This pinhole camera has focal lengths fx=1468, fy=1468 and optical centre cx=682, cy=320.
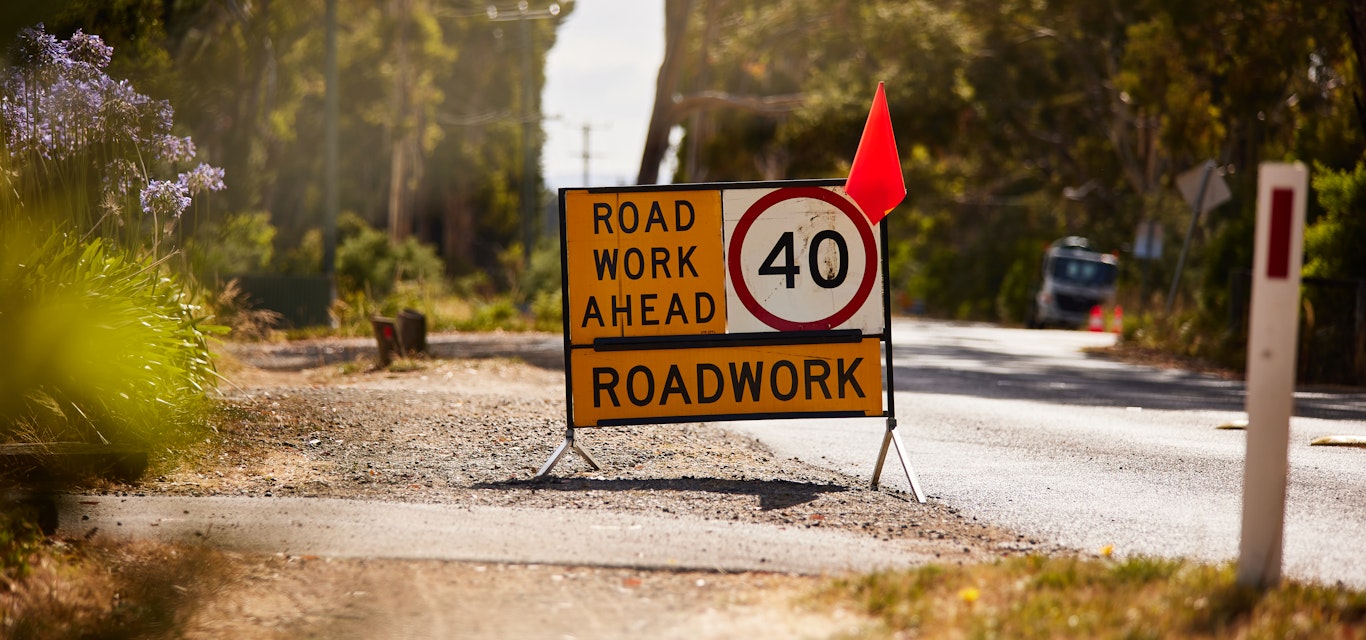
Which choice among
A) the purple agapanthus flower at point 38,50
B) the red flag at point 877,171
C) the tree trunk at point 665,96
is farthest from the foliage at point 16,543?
the tree trunk at point 665,96

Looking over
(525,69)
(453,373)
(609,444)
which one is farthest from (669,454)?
(525,69)

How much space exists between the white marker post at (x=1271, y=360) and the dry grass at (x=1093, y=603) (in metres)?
0.17

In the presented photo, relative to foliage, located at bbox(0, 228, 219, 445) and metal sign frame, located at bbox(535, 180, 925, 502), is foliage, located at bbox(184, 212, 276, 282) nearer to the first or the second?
foliage, located at bbox(0, 228, 219, 445)

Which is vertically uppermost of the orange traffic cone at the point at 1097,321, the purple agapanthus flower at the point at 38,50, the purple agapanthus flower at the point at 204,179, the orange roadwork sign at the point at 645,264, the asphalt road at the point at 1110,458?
the purple agapanthus flower at the point at 38,50

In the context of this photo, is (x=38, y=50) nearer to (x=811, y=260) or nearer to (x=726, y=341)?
(x=726, y=341)

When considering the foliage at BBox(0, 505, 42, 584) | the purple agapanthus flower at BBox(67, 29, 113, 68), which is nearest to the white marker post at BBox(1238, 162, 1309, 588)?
the foliage at BBox(0, 505, 42, 584)

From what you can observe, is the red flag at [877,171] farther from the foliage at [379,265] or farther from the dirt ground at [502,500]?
the foliage at [379,265]

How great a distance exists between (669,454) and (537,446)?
2.87ft

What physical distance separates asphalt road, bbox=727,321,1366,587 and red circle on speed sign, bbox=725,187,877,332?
3.45ft

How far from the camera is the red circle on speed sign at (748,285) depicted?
7.98m

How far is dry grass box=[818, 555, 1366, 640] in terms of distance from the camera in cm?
435

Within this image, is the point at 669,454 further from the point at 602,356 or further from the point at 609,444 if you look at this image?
the point at 602,356

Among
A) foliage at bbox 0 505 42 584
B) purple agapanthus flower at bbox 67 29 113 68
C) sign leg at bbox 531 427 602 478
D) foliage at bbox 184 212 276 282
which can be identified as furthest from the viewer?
foliage at bbox 184 212 276 282

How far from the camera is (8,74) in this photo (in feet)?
28.2
